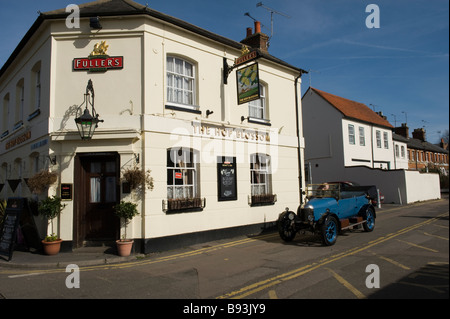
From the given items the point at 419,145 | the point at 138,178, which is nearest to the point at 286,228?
the point at 138,178

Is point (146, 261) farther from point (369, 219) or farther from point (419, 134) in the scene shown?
point (419, 134)

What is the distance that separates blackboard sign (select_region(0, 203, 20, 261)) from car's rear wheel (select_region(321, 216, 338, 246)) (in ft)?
28.4

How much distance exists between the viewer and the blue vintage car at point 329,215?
30.3 ft

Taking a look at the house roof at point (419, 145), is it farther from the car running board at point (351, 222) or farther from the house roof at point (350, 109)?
the car running board at point (351, 222)

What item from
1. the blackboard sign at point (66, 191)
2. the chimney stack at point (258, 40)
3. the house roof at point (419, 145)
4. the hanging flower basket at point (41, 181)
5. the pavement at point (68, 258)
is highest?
Answer: the chimney stack at point (258, 40)

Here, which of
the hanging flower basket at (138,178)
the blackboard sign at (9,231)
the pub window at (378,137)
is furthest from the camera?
the pub window at (378,137)

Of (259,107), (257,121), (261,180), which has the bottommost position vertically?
(261,180)

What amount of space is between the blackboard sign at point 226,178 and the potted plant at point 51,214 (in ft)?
16.4

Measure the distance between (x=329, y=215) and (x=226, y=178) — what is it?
3.75m

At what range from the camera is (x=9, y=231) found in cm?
861

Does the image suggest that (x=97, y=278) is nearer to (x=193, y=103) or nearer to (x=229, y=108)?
(x=193, y=103)

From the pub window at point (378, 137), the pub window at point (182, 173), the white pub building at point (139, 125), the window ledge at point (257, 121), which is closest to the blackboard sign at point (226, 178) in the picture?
the white pub building at point (139, 125)

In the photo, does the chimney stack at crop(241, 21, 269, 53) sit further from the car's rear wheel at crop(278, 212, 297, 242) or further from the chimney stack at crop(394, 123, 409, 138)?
the chimney stack at crop(394, 123, 409, 138)
